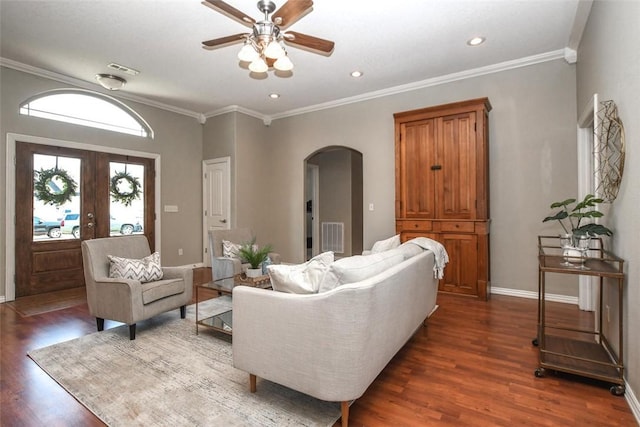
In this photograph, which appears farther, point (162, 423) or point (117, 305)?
point (117, 305)

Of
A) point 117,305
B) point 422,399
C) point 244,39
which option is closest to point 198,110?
point 244,39

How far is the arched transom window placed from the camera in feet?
14.1

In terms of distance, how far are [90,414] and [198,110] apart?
531cm

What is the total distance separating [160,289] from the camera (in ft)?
9.59

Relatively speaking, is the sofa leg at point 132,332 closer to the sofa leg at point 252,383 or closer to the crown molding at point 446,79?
the sofa leg at point 252,383

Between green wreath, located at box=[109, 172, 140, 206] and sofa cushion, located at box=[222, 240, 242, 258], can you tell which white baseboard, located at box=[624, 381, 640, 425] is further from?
green wreath, located at box=[109, 172, 140, 206]

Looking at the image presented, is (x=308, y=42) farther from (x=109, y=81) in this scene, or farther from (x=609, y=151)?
(x=109, y=81)

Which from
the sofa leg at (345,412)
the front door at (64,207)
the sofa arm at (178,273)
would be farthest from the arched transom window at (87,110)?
the sofa leg at (345,412)

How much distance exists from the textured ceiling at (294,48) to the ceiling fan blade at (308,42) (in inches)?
18.3

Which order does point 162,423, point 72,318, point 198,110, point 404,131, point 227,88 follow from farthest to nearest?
point 198,110 < point 227,88 < point 404,131 < point 72,318 < point 162,423

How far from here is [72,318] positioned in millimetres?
3342

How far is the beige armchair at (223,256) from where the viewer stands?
3848mm

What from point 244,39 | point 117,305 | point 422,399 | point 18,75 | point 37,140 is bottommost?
point 422,399

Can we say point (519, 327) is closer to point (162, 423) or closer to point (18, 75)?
point (162, 423)
